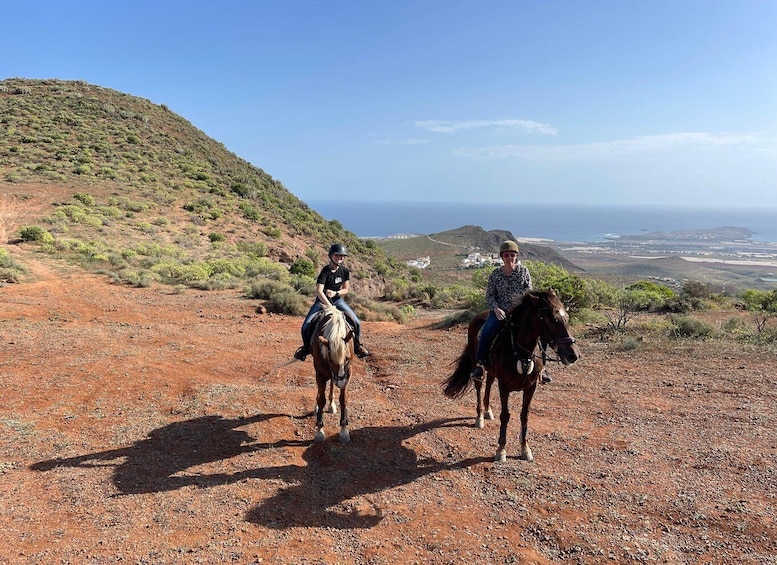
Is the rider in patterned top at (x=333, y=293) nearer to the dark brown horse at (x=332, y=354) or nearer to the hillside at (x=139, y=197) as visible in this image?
the dark brown horse at (x=332, y=354)

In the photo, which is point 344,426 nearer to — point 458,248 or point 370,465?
point 370,465

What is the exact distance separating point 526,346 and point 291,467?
3303mm

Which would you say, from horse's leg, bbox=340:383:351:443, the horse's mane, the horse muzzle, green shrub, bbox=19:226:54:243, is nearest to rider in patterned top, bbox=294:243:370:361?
the horse's mane

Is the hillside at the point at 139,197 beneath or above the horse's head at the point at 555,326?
above

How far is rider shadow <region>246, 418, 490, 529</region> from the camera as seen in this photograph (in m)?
4.41

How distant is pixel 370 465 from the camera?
550cm

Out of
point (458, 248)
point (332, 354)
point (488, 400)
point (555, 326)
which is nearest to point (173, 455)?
point (332, 354)

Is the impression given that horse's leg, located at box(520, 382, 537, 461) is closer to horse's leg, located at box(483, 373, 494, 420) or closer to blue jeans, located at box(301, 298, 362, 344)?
horse's leg, located at box(483, 373, 494, 420)

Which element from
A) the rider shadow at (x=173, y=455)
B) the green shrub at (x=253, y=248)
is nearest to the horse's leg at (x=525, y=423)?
the rider shadow at (x=173, y=455)

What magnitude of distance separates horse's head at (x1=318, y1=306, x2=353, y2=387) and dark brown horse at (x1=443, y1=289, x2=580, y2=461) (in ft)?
6.76

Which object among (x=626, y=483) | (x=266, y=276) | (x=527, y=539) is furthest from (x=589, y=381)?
(x=266, y=276)

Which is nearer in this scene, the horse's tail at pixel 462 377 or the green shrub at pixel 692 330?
the horse's tail at pixel 462 377

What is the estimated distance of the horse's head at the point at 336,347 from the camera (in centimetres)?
550

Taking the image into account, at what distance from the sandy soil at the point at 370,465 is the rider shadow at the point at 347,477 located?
26 millimetres
